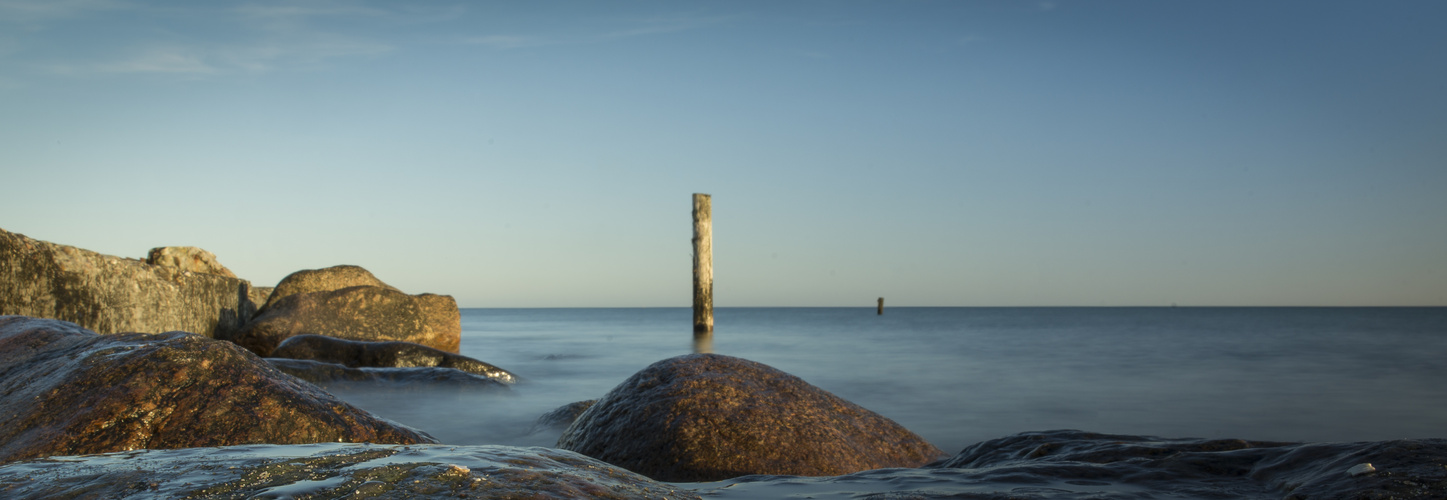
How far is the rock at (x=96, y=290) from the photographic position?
5.86m

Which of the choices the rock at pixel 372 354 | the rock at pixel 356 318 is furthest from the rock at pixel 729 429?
the rock at pixel 356 318

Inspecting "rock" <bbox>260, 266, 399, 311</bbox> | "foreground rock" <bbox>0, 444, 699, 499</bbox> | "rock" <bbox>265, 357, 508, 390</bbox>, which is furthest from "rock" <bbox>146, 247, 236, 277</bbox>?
"foreground rock" <bbox>0, 444, 699, 499</bbox>

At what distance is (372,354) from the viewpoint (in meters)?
7.78

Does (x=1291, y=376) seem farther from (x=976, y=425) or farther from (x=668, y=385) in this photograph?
(x=668, y=385)

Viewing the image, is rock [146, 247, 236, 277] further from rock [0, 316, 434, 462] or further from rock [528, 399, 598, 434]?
rock [0, 316, 434, 462]

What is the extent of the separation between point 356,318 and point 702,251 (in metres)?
7.56

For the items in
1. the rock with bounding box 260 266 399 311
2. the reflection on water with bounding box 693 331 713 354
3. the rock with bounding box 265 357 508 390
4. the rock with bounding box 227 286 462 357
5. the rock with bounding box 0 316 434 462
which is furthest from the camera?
the reflection on water with bounding box 693 331 713 354

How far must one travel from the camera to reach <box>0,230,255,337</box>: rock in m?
5.86

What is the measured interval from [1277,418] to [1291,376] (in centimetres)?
485

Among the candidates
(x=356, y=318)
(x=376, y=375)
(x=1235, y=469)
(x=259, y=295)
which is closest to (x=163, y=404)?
(x=1235, y=469)

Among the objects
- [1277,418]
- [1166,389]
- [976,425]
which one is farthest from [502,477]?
[1166,389]

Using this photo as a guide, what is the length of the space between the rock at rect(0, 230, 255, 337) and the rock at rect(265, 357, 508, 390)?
1.51m

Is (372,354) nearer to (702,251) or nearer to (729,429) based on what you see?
(729,429)

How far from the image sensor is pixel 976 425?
653 centimetres
